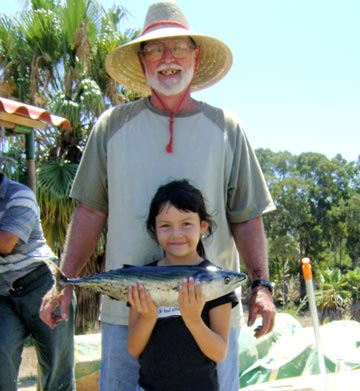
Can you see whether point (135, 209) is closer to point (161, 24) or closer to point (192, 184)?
point (192, 184)

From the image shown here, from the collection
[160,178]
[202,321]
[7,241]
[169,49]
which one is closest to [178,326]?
[202,321]

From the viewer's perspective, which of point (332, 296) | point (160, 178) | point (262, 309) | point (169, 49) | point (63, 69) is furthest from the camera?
point (332, 296)

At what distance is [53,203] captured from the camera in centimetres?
1092

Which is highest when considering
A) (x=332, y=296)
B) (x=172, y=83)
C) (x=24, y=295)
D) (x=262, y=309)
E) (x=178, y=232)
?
(x=172, y=83)

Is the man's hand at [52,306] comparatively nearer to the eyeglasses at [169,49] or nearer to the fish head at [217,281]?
the fish head at [217,281]

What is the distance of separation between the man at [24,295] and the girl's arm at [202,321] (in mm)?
1403

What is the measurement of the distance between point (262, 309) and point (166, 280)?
521 millimetres

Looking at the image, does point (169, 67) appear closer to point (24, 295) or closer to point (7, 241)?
point (7, 241)

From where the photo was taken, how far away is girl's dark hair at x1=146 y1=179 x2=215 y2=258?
2385 millimetres

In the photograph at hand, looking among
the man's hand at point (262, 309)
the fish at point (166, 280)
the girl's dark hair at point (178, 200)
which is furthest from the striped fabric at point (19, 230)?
the man's hand at point (262, 309)

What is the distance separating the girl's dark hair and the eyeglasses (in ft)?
1.93

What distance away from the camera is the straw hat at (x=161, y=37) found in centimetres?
276

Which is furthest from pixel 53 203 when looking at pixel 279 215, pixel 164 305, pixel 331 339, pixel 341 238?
pixel 341 238

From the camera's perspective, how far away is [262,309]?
243cm
